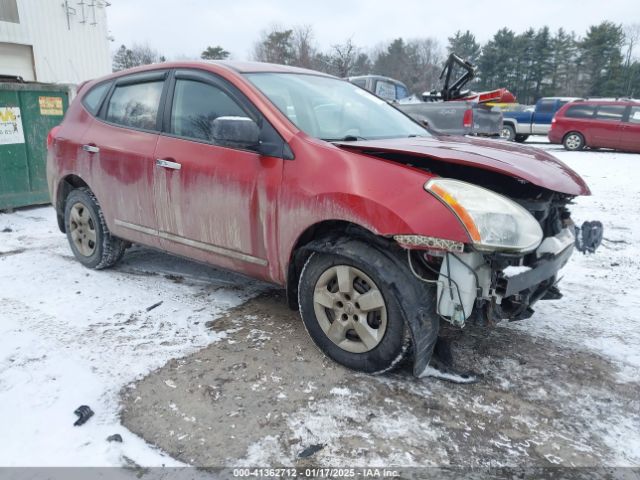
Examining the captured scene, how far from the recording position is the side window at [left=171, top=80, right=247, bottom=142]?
3.22 meters

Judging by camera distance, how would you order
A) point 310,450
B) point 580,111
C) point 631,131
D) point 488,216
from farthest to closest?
point 580,111 → point 631,131 → point 488,216 → point 310,450

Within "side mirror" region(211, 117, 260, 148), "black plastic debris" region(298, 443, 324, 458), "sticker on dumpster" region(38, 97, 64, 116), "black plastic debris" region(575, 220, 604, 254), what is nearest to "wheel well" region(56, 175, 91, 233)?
"side mirror" region(211, 117, 260, 148)

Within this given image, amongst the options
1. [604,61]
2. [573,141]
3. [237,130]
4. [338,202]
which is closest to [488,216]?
[338,202]

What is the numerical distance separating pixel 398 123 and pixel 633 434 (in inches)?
97.8

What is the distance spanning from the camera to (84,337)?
3127mm

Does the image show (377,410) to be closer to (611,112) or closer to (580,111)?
(611,112)

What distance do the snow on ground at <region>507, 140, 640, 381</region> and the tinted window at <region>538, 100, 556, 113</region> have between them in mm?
13651

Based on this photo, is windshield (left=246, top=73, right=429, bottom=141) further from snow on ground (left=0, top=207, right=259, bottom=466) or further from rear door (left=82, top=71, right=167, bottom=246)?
snow on ground (left=0, top=207, right=259, bottom=466)

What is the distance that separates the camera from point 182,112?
3.47 meters

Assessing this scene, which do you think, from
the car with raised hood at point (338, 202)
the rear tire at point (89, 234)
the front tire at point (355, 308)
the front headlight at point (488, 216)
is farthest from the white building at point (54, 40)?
the front headlight at point (488, 216)

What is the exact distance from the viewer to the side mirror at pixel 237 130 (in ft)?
9.22

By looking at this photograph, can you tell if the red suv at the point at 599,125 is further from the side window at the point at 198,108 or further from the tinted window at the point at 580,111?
the side window at the point at 198,108

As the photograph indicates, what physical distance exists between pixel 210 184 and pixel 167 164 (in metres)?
0.46

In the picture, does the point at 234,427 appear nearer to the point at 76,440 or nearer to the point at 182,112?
the point at 76,440
